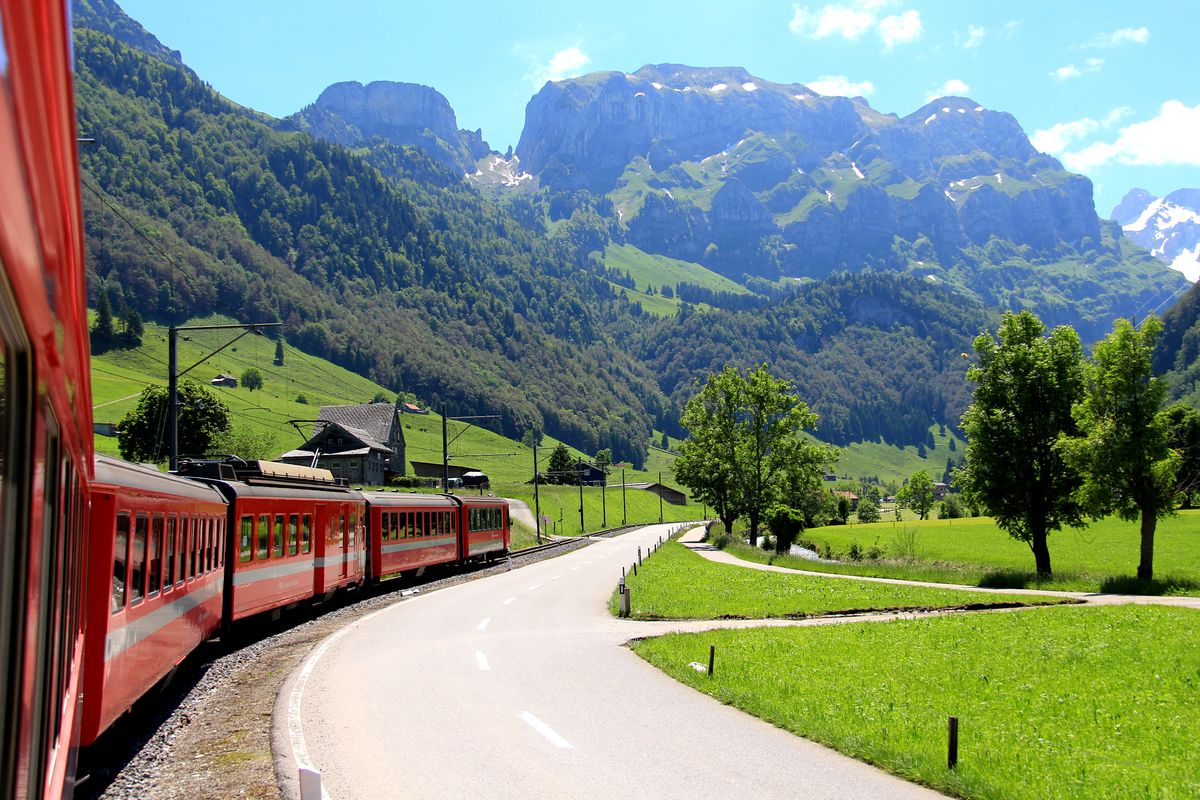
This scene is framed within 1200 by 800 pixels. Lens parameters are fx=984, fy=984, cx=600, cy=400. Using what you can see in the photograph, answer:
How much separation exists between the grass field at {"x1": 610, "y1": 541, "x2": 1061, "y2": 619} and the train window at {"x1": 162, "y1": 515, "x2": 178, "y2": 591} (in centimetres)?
1510

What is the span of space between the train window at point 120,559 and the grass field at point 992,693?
Result: 25.1 feet

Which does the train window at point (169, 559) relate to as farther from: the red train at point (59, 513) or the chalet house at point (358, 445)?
the chalet house at point (358, 445)

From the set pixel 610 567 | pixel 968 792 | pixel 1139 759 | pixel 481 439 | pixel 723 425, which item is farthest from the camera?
pixel 481 439

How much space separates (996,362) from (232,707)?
31.6 m

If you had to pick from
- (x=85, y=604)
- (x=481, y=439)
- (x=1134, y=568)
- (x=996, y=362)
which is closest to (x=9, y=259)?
(x=85, y=604)

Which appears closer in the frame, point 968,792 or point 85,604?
point 85,604

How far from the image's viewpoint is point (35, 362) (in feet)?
8.71

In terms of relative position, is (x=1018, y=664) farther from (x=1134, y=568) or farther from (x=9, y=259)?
(x=1134, y=568)

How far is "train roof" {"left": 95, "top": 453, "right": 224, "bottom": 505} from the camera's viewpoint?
9.08 m

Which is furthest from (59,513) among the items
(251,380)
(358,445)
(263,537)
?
(251,380)

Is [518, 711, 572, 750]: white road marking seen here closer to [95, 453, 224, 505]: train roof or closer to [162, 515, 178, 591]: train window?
[162, 515, 178, 591]: train window

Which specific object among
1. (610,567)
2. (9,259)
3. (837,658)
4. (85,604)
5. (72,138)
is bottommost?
(610,567)

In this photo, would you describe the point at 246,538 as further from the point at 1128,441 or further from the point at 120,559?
the point at 1128,441

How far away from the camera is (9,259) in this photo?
193cm
